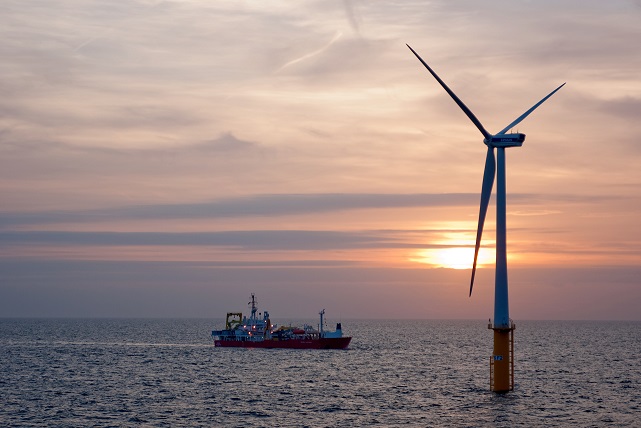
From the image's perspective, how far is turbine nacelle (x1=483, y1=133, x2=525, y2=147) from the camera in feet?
352

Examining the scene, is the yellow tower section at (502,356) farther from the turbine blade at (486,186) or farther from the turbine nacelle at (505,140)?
the turbine nacelle at (505,140)

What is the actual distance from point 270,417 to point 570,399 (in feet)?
155

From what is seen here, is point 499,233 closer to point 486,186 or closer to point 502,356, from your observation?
point 486,186

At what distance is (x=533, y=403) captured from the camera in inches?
4466

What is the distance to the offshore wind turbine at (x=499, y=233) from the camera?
10306 centimetres

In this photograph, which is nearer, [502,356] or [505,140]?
[502,356]

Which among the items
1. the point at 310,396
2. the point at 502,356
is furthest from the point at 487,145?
the point at 310,396

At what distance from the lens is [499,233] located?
10444 centimetres

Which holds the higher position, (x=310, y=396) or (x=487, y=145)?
(x=487, y=145)

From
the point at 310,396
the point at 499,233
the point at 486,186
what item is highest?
the point at 486,186

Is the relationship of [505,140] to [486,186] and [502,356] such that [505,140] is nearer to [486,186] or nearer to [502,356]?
[486,186]

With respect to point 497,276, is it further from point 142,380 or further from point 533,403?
point 142,380

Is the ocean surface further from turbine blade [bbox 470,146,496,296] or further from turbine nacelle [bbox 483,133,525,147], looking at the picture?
turbine nacelle [bbox 483,133,525,147]

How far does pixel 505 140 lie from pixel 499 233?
1220 cm
